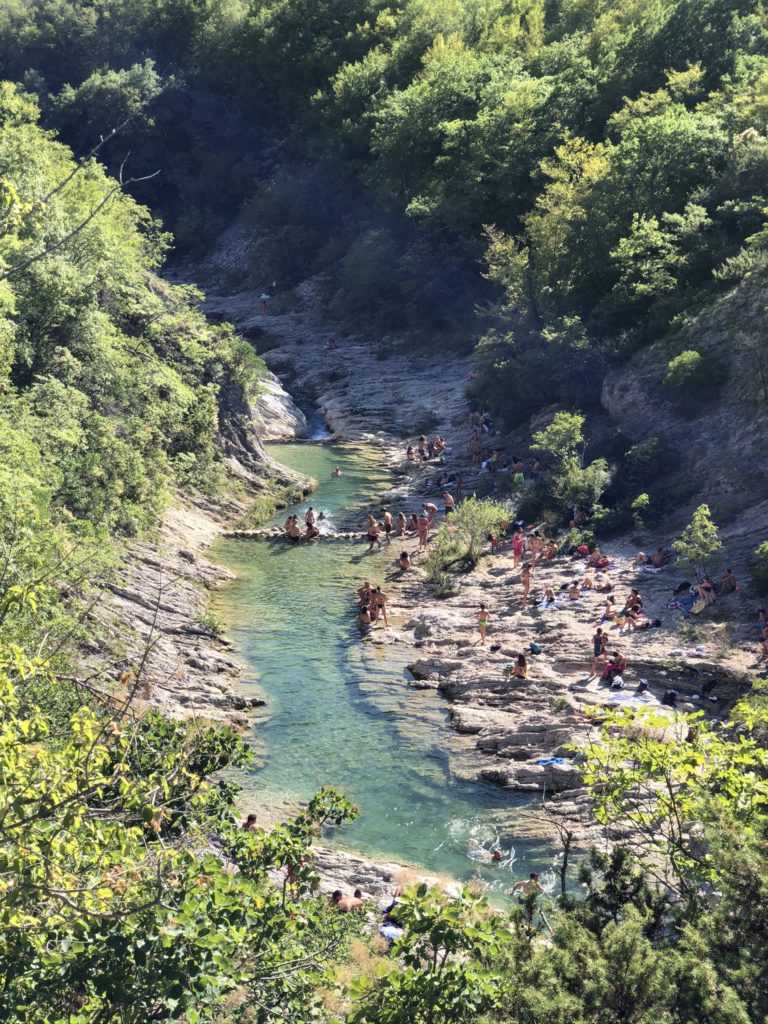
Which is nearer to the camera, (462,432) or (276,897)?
(276,897)

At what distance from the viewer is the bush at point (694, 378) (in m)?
33.2

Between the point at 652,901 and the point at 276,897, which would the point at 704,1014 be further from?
the point at 276,897

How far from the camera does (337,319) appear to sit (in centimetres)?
6300

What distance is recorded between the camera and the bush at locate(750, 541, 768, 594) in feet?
82.0

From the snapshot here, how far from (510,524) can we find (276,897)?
25.0 metres

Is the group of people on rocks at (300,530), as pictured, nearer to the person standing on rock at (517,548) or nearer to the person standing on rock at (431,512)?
the person standing on rock at (431,512)

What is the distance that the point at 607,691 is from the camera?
22422 mm

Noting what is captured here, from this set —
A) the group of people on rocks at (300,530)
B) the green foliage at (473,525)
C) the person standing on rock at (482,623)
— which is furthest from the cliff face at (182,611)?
the green foliage at (473,525)

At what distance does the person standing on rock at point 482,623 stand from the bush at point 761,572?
671 centimetres

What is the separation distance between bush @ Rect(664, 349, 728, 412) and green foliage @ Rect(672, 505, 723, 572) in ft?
25.3

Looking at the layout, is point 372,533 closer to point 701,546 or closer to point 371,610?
point 371,610

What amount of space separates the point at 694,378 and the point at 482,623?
12727mm

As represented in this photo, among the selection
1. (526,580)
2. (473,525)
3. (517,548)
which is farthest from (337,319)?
(526,580)

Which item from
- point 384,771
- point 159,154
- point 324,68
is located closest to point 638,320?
point 384,771
